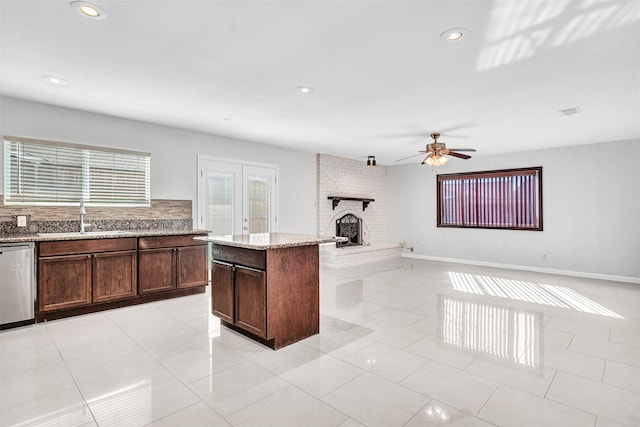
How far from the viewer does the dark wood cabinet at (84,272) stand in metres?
3.57

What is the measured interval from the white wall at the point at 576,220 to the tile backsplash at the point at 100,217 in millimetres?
6021

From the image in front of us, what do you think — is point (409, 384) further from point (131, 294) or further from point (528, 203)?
point (528, 203)

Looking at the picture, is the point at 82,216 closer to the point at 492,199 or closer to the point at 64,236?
the point at 64,236

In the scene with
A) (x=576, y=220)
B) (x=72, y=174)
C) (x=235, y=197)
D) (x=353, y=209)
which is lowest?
(x=576, y=220)

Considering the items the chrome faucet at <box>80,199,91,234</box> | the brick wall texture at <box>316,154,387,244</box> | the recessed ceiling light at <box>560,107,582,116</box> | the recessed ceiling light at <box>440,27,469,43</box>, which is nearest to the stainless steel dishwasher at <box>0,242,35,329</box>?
the chrome faucet at <box>80,199,91,234</box>

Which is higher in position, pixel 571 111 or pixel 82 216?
pixel 571 111

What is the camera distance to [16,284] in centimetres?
341

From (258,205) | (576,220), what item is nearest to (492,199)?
(576,220)

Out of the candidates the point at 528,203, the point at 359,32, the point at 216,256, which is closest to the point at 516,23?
the point at 359,32

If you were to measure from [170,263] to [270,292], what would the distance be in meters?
2.23

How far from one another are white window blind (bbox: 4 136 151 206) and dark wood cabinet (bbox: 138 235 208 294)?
84 centimetres

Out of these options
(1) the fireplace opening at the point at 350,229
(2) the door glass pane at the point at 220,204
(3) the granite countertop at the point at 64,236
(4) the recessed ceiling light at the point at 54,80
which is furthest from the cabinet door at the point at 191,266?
(1) the fireplace opening at the point at 350,229

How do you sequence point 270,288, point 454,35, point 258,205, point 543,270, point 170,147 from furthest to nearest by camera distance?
point 543,270, point 258,205, point 170,147, point 270,288, point 454,35

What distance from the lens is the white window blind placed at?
3887 mm
